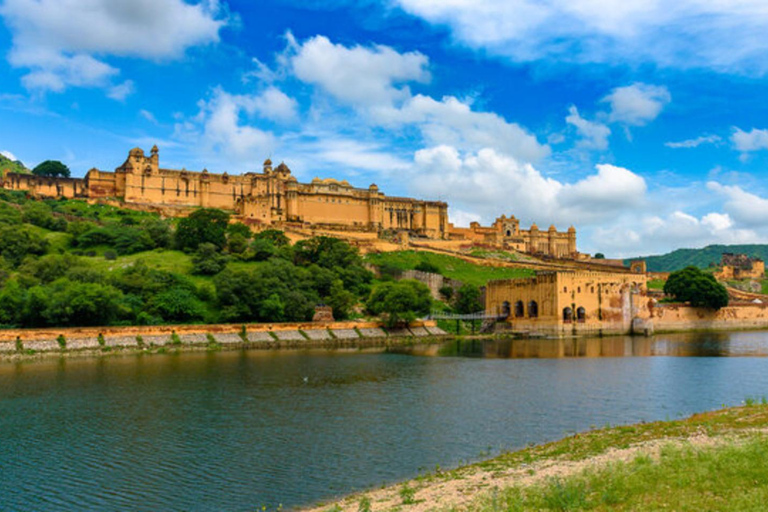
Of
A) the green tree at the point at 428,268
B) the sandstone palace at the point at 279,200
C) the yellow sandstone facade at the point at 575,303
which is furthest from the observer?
the sandstone palace at the point at 279,200

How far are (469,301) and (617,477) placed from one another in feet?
150

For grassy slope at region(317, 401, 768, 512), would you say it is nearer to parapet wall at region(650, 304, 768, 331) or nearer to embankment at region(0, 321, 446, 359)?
embankment at region(0, 321, 446, 359)

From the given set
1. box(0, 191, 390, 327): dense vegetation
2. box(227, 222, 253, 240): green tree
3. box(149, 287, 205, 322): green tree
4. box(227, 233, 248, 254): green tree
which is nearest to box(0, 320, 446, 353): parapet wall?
box(0, 191, 390, 327): dense vegetation

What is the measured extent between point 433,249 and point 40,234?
40578 mm

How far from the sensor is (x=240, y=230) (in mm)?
65500

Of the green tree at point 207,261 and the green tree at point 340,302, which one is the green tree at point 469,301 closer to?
the green tree at point 340,302

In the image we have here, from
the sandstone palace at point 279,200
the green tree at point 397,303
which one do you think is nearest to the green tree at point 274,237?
the sandstone palace at point 279,200

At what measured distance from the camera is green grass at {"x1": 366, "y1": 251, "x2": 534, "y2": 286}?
66312 millimetres

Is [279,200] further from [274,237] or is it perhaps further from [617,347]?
[617,347]

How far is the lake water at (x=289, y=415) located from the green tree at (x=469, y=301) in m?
21.5

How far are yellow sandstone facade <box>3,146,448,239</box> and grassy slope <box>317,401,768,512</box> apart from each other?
62.7m

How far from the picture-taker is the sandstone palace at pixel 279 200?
7669 cm

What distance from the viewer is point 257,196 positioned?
8044 cm

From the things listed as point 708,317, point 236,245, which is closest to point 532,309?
point 708,317
